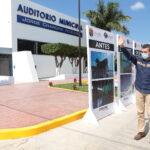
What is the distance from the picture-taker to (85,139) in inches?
149

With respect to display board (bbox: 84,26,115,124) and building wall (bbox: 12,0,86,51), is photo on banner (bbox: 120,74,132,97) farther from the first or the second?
building wall (bbox: 12,0,86,51)

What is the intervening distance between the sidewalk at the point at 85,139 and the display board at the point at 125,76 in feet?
6.92

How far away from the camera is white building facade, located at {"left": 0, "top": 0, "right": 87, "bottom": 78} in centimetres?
1967

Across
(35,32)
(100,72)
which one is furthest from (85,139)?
(35,32)

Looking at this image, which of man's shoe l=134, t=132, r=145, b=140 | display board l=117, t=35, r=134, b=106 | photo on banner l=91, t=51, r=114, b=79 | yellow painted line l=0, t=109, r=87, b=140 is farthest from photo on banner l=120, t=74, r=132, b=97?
yellow painted line l=0, t=109, r=87, b=140

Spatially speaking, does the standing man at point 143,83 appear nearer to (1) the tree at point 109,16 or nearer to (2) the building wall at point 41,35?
(2) the building wall at point 41,35

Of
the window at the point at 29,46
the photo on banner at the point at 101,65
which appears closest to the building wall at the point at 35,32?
the window at the point at 29,46

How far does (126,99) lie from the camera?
279 inches

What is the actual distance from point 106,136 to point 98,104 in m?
1.41

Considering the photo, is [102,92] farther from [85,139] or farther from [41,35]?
[41,35]

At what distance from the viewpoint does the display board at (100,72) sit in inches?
193

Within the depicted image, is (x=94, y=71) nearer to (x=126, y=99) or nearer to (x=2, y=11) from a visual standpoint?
(x=126, y=99)

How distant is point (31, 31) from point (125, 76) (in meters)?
17.1

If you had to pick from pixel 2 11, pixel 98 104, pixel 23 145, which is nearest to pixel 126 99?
pixel 98 104
